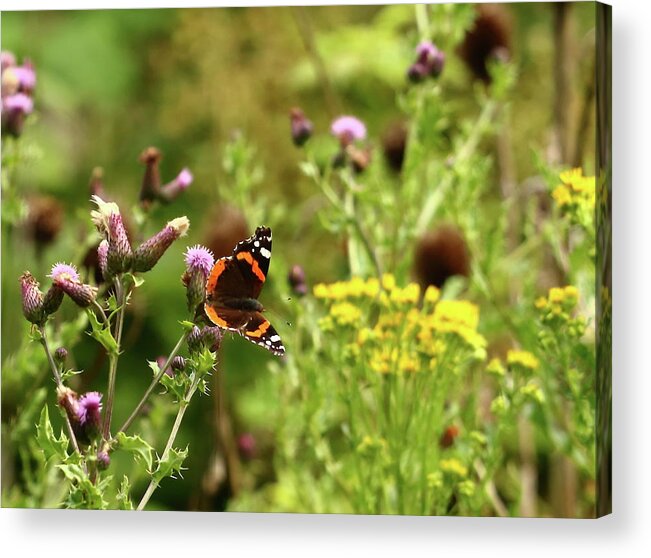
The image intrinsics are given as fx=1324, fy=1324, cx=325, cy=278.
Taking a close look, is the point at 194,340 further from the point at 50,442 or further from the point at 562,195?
the point at 562,195

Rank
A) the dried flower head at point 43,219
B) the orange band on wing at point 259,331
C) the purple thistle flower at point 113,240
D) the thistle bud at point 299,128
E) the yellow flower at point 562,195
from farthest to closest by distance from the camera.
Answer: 1. the dried flower head at point 43,219
2. the thistle bud at point 299,128
3. the yellow flower at point 562,195
4. the orange band on wing at point 259,331
5. the purple thistle flower at point 113,240

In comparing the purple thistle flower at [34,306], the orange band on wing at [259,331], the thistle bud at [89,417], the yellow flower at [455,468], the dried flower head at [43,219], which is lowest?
the yellow flower at [455,468]

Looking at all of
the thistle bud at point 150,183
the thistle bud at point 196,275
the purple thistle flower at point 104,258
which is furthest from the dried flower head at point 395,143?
the purple thistle flower at point 104,258

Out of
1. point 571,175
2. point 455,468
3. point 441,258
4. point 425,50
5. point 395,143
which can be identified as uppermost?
point 425,50

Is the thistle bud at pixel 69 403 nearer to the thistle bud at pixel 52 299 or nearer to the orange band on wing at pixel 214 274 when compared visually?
the thistle bud at pixel 52 299

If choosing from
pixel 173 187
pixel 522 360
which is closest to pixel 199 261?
pixel 173 187
